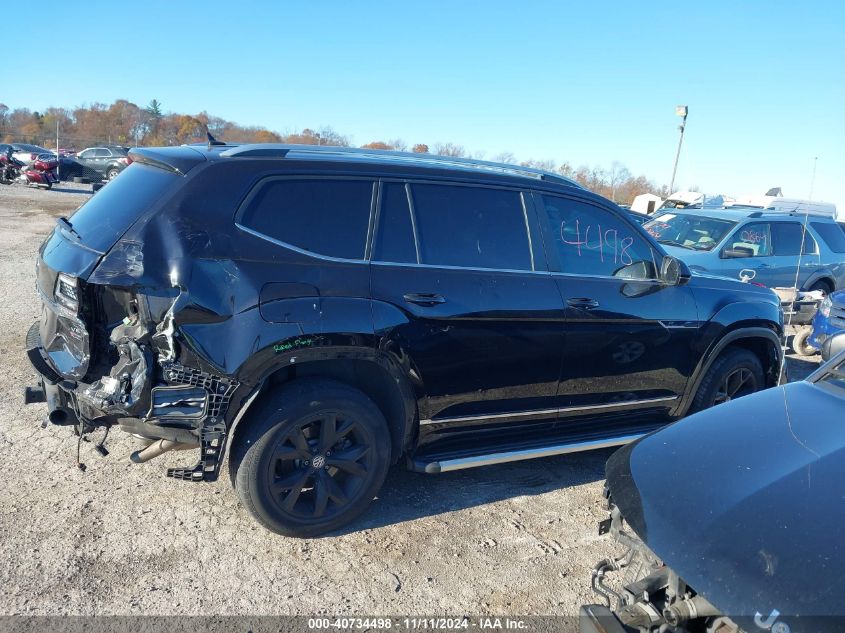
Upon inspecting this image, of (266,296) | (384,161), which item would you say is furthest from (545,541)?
(384,161)

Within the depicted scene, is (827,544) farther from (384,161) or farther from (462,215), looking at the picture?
(384,161)

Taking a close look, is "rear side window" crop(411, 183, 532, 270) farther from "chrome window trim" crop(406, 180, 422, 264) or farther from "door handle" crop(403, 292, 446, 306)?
"door handle" crop(403, 292, 446, 306)

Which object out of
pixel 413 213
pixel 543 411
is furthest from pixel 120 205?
pixel 543 411

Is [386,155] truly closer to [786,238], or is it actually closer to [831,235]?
[786,238]

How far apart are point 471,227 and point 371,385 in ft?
3.73

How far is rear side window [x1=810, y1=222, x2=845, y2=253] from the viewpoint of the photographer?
1107 cm

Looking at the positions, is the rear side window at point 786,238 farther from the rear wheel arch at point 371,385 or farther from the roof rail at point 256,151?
the roof rail at point 256,151

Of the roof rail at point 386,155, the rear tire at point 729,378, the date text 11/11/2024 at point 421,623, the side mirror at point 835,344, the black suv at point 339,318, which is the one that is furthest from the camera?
the rear tire at point 729,378

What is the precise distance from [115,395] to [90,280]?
0.58 meters

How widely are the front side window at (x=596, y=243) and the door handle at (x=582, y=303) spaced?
19 centimetres

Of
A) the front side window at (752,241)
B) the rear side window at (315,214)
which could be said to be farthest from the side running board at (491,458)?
the front side window at (752,241)

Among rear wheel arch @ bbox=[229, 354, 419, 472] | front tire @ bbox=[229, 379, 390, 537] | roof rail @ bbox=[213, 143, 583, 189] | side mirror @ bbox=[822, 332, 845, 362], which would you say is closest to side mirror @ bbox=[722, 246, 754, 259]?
side mirror @ bbox=[822, 332, 845, 362]

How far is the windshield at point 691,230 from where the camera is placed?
9.62 m

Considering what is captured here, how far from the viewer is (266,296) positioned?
328 centimetres
